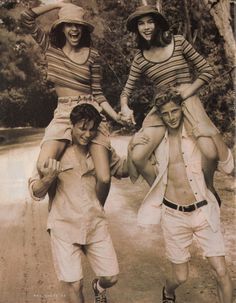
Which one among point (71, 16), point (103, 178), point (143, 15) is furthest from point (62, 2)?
point (103, 178)

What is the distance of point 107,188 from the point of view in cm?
441

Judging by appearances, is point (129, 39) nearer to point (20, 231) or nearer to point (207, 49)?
point (207, 49)

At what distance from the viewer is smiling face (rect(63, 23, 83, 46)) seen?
4367mm

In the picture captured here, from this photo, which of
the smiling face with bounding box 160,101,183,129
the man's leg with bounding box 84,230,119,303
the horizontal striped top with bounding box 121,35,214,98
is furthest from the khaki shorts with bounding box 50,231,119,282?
the horizontal striped top with bounding box 121,35,214,98

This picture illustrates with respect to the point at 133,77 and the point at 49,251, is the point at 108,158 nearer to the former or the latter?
the point at 133,77

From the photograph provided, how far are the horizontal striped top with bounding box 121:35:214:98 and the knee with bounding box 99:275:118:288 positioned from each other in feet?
4.81

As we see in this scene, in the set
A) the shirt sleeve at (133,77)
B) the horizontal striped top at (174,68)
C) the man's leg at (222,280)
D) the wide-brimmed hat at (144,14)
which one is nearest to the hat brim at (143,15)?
the wide-brimmed hat at (144,14)

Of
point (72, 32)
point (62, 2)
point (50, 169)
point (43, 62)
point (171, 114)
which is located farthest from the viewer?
point (43, 62)

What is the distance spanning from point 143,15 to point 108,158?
46.5 inches

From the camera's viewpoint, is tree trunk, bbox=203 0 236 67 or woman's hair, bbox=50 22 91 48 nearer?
woman's hair, bbox=50 22 91 48

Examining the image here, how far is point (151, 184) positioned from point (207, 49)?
1.46m

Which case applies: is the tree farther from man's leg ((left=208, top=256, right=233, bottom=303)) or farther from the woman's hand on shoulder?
man's leg ((left=208, top=256, right=233, bottom=303))

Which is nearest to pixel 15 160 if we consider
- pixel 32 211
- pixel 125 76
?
pixel 32 211

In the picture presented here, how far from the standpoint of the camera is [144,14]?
14.2 ft
